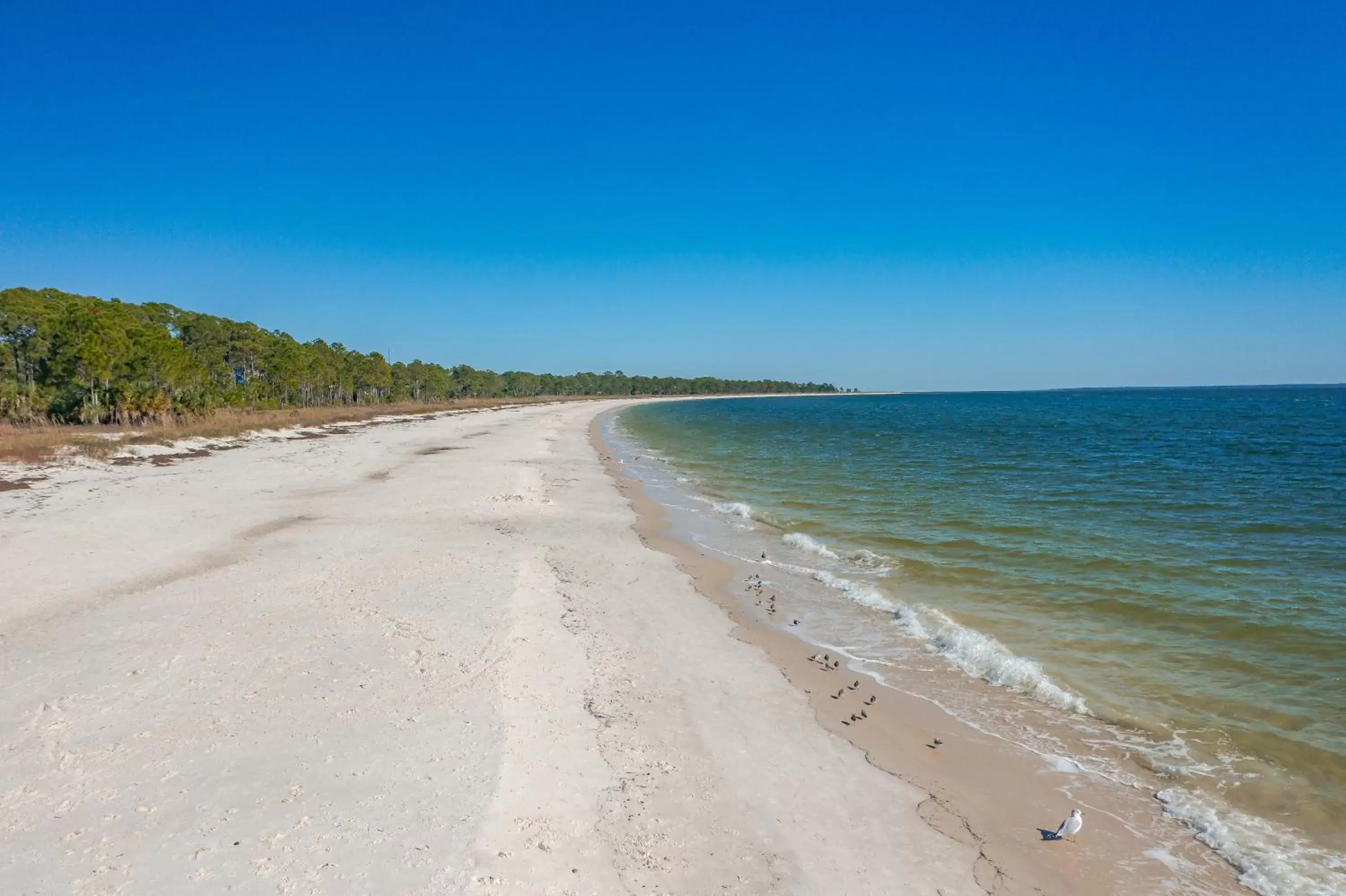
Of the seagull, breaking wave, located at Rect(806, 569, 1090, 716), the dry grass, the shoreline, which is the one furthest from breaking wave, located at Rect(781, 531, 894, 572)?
the dry grass

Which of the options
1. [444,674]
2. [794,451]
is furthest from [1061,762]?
[794,451]

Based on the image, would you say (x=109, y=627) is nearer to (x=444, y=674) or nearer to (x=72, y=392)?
(x=444, y=674)

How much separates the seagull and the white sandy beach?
0.88 m

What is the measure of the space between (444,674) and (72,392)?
47.2 meters

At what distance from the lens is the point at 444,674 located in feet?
25.6

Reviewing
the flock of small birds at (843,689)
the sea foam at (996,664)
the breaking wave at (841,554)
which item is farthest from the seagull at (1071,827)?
the breaking wave at (841,554)

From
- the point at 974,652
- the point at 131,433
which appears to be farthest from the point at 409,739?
the point at 131,433

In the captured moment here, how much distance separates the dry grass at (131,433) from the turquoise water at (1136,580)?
23.4 meters

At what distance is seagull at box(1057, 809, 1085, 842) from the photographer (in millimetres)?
5473

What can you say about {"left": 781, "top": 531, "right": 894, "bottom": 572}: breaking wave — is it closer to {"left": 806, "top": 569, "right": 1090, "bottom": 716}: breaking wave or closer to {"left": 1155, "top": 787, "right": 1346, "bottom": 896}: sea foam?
{"left": 806, "top": 569, "right": 1090, "bottom": 716}: breaking wave

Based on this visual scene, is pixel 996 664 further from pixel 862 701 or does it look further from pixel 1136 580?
pixel 1136 580

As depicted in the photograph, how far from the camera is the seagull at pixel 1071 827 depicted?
18.0ft

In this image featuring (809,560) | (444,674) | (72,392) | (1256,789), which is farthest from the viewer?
(72,392)

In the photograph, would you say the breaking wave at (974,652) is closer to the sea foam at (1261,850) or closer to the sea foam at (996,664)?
the sea foam at (996,664)
